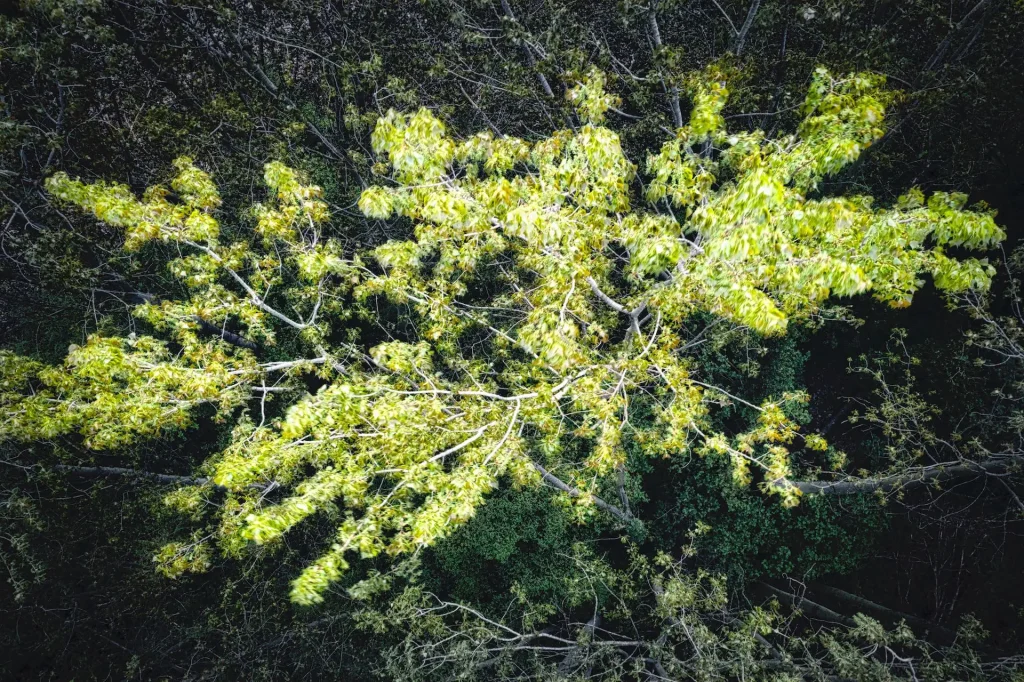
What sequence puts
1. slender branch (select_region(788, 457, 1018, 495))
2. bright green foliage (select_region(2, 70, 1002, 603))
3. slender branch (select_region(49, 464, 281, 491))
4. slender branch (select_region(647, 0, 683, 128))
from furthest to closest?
slender branch (select_region(49, 464, 281, 491)) → slender branch (select_region(788, 457, 1018, 495)) → slender branch (select_region(647, 0, 683, 128)) → bright green foliage (select_region(2, 70, 1002, 603))

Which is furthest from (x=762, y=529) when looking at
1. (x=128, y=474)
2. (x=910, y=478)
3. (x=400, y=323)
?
(x=128, y=474)

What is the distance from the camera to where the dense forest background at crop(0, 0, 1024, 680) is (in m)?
6.44

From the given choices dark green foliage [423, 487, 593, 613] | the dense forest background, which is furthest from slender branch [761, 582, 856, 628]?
dark green foliage [423, 487, 593, 613]

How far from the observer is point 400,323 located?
890 cm

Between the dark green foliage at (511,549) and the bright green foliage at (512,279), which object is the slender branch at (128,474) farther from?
the dark green foliage at (511,549)

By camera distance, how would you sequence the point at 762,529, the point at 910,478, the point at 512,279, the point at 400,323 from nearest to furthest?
the point at 910,478
the point at 512,279
the point at 762,529
the point at 400,323

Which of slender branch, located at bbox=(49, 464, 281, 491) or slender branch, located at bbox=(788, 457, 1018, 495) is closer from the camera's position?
slender branch, located at bbox=(788, 457, 1018, 495)

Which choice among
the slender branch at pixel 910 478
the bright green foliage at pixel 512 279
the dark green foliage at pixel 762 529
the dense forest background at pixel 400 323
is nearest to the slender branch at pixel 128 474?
the dense forest background at pixel 400 323

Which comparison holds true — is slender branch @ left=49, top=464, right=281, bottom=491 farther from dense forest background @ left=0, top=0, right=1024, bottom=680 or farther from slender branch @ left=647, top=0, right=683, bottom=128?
slender branch @ left=647, top=0, right=683, bottom=128

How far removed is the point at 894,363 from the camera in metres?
7.98

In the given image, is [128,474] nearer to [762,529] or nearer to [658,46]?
[658,46]

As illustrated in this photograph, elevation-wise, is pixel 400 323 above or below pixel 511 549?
above

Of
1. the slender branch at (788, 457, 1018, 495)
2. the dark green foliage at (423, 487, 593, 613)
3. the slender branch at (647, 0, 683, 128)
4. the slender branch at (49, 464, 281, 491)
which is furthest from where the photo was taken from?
the dark green foliage at (423, 487, 593, 613)

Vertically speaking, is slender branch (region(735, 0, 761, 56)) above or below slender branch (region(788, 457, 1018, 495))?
above
